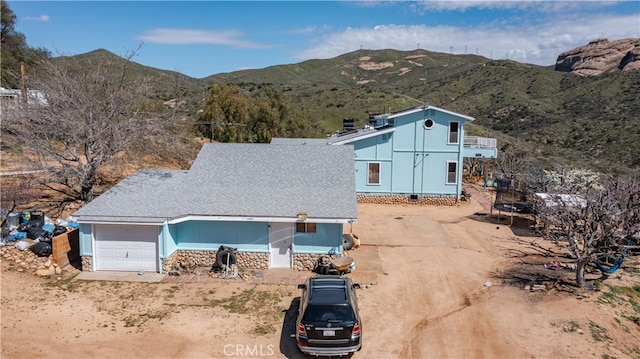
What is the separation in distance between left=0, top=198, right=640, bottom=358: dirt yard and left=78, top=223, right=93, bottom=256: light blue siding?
963 millimetres

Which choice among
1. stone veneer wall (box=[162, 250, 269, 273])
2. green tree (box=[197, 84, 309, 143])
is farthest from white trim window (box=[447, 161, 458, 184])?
green tree (box=[197, 84, 309, 143])

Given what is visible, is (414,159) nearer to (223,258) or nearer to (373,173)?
(373,173)

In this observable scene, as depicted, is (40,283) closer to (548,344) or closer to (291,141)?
(548,344)

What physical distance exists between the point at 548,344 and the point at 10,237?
63.5 feet

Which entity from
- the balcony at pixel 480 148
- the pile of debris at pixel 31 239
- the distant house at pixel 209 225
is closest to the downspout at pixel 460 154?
the balcony at pixel 480 148

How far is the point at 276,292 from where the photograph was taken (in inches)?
617

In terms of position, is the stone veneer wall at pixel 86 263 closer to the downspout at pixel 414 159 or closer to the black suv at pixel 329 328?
the black suv at pixel 329 328

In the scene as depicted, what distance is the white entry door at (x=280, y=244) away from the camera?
699 inches

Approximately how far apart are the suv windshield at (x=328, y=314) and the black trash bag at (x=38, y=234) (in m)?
12.3

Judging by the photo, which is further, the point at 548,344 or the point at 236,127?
the point at 236,127

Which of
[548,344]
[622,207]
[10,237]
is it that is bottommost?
[548,344]

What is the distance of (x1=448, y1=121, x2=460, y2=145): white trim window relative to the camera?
3097 centimetres

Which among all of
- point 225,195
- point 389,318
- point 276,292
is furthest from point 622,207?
point 225,195
